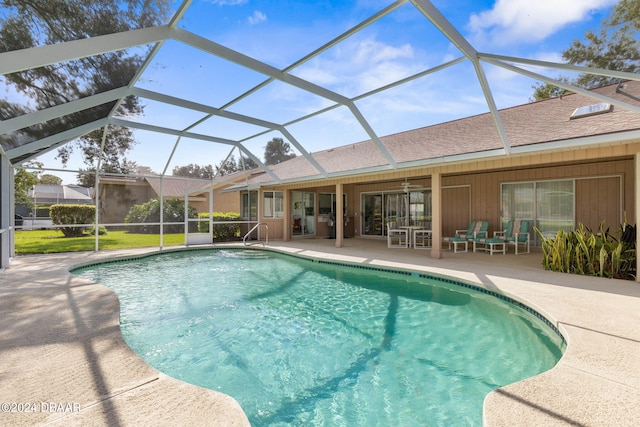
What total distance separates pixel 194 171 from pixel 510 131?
1093 cm

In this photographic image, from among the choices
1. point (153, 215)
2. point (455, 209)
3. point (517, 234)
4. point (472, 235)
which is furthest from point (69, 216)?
point (517, 234)

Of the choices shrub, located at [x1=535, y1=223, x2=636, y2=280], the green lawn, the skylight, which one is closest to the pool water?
shrub, located at [x1=535, y1=223, x2=636, y2=280]

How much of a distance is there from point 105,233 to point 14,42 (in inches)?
563

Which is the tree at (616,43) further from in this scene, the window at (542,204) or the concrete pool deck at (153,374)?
the concrete pool deck at (153,374)

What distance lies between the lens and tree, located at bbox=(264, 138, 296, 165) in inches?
433

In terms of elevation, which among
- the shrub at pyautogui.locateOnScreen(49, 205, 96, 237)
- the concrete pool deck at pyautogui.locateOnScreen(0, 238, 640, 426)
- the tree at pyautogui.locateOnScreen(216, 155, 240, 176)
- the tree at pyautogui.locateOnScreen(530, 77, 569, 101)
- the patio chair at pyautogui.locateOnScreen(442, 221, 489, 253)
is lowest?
the concrete pool deck at pyautogui.locateOnScreen(0, 238, 640, 426)

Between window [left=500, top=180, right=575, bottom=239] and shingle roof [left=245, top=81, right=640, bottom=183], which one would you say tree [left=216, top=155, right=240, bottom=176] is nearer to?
shingle roof [left=245, top=81, right=640, bottom=183]

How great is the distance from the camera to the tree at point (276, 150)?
36.1ft

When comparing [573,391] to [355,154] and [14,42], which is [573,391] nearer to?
[14,42]

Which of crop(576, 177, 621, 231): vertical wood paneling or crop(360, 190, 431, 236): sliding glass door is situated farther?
crop(360, 190, 431, 236): sliding glass door

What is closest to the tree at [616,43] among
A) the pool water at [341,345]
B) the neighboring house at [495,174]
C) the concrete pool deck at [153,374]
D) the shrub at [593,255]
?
the neighboring house at [495,174]

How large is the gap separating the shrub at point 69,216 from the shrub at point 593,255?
61.4 ft

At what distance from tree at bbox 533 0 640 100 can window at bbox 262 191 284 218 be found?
37.7 ft

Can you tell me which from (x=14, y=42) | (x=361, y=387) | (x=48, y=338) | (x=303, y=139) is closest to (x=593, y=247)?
(x=361, y=387)
